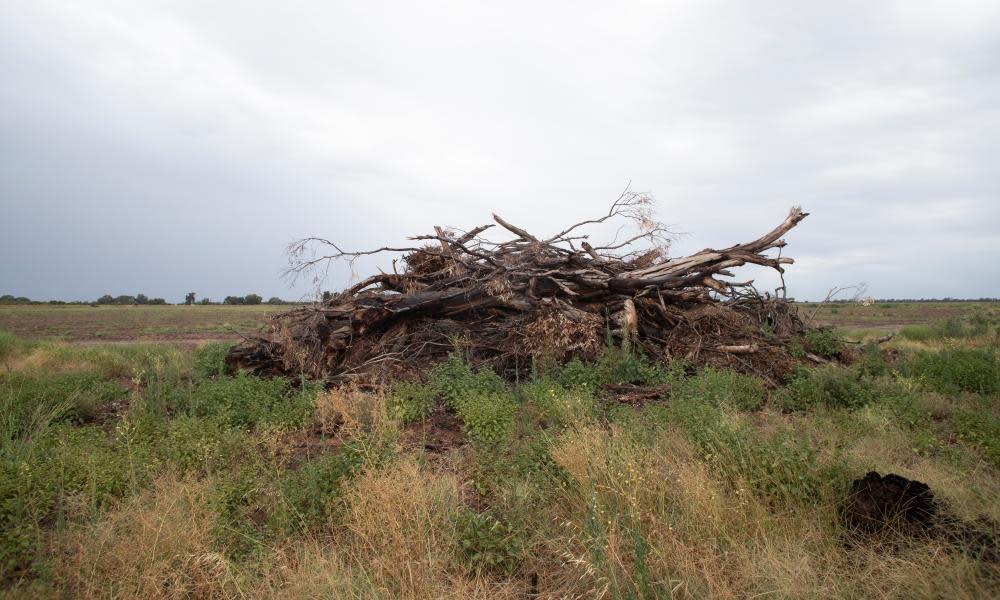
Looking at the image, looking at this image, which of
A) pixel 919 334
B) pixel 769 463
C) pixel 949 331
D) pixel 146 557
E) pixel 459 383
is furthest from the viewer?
pixel 919 334

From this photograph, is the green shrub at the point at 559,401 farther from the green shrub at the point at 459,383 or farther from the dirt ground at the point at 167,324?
the dirt ground at the point at 167,324

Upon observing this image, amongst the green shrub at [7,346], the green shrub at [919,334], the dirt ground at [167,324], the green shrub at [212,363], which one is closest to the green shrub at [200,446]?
the green shrub at [212,363]

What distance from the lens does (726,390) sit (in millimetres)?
6227

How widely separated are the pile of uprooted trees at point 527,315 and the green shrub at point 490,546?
16.1 ft

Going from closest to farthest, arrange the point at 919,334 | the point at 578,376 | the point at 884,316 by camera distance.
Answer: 1. the point at 578,376
2. the point at 919,334
3. the point at 884,316

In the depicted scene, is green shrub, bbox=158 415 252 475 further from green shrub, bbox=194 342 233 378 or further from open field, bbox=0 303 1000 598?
green shrub, bbox=194 342 233 378

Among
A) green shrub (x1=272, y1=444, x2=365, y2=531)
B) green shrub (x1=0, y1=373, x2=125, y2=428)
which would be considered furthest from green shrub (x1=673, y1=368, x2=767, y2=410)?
green shrub (x1=0, y1=373, x2=125, y2=428)

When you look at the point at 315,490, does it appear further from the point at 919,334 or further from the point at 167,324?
the point at 167,324

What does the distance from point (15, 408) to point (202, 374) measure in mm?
2669

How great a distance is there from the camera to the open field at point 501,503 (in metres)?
2.76

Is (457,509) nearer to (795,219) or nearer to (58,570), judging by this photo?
(58,570)

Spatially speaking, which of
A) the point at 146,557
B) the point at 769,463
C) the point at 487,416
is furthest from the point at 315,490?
the point at 769,463

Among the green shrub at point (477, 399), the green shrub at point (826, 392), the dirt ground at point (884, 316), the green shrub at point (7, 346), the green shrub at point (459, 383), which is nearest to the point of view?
the green shrub at point (477, 399)

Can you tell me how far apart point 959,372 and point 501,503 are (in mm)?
7553
